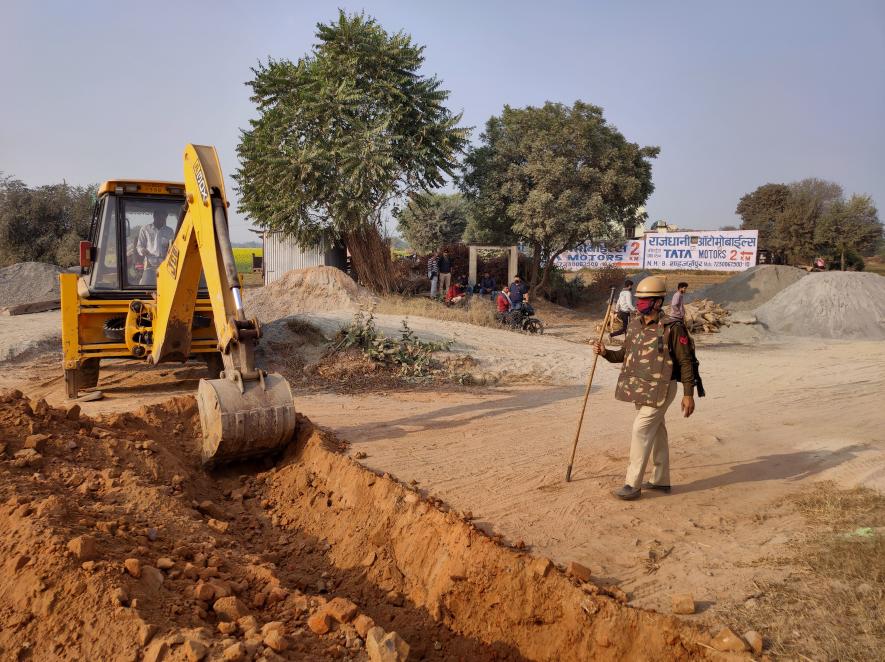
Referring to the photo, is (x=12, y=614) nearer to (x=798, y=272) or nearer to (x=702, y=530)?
(x=702, y=530)

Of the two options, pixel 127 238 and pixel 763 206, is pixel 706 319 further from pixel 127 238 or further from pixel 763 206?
pixel 763 206

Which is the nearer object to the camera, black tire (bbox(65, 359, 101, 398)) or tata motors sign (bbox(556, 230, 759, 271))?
black tire (bbox(65, 359, 101, 398))

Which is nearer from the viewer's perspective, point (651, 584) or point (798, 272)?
point (651, 584)

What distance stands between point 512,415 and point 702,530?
3784 mm

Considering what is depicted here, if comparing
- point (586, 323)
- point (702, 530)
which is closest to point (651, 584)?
point (702, 530)

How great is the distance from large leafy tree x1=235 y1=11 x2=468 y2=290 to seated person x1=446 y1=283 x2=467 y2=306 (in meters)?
3.09

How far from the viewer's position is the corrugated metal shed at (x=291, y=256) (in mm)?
20641

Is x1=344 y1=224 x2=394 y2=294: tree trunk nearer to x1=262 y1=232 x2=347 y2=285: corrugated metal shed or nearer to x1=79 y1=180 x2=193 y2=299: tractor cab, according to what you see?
x1=262 y1=232 x2=347 y2=285: corrugated metal shed

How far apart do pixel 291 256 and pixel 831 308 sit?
17.7 meters

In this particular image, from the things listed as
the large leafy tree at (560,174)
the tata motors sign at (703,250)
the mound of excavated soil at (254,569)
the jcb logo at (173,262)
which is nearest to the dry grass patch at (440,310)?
the large leafy tree at (560,174)

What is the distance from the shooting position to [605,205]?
22281 millimetres

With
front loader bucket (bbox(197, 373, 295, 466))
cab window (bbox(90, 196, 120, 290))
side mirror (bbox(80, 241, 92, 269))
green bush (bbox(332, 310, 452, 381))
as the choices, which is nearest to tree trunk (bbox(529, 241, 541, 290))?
green bush (bbox(332, 310, 452, 381))

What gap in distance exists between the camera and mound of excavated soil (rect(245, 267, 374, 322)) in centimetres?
1694

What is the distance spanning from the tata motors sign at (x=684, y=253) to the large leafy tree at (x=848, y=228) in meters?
4.90
